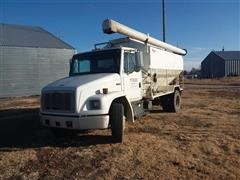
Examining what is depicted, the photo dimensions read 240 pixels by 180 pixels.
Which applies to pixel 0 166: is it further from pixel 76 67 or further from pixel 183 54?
pixel 183 54

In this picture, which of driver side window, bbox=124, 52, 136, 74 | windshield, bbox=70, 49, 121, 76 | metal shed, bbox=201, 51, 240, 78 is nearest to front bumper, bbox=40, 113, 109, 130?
windshield, bbox=70, 49, 121, 76

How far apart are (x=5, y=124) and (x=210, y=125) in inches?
307

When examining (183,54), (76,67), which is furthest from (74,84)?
(183,54)

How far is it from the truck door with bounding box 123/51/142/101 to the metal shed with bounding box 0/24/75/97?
20155mm

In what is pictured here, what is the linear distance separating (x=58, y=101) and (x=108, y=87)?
4.59ft

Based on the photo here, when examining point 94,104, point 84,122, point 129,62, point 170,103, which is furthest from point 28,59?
point 84,122

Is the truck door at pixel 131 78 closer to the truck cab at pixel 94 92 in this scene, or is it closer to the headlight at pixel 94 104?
the truck cab at pixel 94 92

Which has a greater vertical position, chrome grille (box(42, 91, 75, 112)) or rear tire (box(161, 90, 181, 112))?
chrome grille (box(42, 91, 75, 112))

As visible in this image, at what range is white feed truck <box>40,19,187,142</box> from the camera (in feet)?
25.6

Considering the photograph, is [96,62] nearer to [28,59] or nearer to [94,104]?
[94,104]

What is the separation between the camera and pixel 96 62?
375 inches

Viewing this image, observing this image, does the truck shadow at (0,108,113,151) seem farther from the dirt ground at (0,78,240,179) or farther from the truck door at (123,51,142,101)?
the truck door at (123,51,142,101)

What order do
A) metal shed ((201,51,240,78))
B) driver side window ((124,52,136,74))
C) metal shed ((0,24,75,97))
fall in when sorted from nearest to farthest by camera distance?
driver side window ((124,52,136,74)) < metal shed ((0,24,75,97)) < metal shed ((201,51,240,78))

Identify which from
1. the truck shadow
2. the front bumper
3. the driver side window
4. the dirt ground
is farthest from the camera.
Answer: the driver side window
